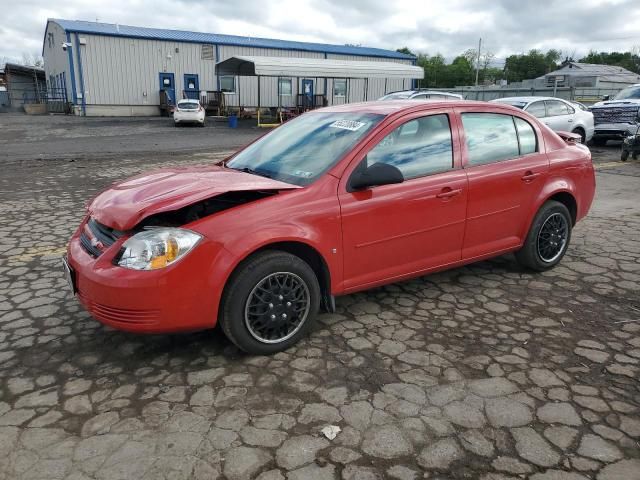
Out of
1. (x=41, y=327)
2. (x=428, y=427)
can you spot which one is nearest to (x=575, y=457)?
(x=428, y=427)

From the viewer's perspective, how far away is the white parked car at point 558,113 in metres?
13.2

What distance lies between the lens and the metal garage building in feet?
95.8

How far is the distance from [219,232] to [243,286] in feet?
1.16

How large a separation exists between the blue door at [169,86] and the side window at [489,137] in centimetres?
3116

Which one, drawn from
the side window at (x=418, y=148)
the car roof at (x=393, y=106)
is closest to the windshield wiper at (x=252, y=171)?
the side window at (x=418, y=148)

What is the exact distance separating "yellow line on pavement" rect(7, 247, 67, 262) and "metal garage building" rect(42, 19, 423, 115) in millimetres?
21911

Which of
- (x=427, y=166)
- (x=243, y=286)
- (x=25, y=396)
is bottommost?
(x=25, y=396)

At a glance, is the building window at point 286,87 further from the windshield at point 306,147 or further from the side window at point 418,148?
the side window at point 418,148

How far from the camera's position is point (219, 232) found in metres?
2.96

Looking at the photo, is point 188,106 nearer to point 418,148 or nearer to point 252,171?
point 252,171

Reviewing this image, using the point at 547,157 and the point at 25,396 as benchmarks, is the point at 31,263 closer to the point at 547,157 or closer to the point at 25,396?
the point at 25,396

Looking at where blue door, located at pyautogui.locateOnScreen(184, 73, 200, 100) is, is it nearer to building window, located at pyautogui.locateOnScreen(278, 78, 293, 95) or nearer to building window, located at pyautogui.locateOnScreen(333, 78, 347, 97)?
building window, located at pyautogui.locateOnScreen(278, 78, 293, 95)

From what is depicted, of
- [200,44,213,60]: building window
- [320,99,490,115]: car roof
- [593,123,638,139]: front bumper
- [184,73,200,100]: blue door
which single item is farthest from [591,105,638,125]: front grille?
[200,44,213,60]: building window

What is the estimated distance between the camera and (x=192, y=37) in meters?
33.8
